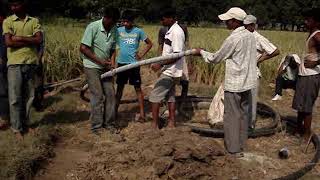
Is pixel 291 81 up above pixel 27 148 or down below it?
above

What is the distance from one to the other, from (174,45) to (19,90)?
6.78 feet

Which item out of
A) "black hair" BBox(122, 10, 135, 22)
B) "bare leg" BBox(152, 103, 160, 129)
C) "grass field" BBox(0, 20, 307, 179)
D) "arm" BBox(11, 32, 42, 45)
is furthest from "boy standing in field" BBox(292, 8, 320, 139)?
"arm" BBox(11, 32, 42, 45)

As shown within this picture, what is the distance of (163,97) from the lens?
6.29 metres

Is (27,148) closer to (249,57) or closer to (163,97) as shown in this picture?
(163,97)

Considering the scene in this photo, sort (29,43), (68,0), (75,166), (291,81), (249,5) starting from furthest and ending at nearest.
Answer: (249,5), (68,0), (291,81), (29,43), (75,166)

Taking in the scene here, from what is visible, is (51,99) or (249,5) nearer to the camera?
(51,99)

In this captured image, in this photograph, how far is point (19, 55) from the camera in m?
5.51

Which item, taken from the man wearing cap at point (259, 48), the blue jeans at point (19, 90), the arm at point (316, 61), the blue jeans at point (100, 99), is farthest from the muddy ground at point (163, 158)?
the arm at point (316, 61)

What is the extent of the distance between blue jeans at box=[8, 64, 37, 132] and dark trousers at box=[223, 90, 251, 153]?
2.47m

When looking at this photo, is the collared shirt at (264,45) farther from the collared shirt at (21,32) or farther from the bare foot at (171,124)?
the collared shirt at (21,32)

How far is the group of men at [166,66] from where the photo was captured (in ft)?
17.3

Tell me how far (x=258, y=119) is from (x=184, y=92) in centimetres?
138

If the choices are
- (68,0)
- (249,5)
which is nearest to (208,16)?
(249,5)

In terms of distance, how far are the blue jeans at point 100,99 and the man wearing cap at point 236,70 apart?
142 cm
